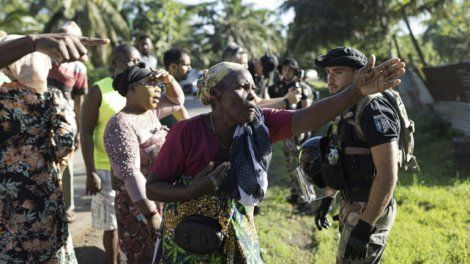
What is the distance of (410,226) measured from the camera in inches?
210

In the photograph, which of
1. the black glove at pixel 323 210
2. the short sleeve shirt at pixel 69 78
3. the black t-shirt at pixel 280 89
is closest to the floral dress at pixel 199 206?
the black glove at pixel 323 210

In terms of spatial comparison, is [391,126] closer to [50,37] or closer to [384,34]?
[50,37]

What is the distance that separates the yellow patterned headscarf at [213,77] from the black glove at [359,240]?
3.43 feet

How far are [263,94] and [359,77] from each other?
3.90m

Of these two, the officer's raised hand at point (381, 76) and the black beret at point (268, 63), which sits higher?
the black beret at point (268, 63)

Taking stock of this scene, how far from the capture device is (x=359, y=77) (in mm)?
2205

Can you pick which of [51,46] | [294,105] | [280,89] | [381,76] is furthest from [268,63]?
[51,46]

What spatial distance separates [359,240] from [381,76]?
931 millimetres

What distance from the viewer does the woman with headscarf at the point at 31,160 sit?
8.89ft

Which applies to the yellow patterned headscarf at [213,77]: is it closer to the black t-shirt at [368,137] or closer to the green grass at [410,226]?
the black t-shirt at [368,137]

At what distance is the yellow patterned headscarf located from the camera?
2320 mm

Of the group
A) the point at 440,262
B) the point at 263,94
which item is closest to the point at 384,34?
the point at 263,94

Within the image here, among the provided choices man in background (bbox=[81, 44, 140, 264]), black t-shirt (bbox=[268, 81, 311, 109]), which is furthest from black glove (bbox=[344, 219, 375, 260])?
black t-shirt (bbox=[268, 81, 311, 109])

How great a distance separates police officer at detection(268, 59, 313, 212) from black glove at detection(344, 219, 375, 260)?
3089 millimetres
